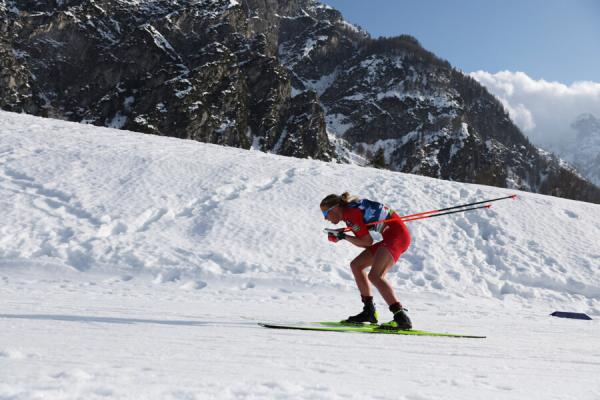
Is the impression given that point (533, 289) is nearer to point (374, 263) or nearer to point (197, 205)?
point (374, 263)

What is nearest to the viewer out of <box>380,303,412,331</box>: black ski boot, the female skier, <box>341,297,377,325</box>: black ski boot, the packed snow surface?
the packed snow surface

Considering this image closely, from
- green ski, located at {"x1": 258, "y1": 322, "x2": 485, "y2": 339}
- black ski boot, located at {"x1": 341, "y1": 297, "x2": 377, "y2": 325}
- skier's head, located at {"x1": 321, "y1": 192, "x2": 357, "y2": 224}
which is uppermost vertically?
skier's head, located at {"x1": 321, "y1": 192, "x2": 357, "y2": 224}

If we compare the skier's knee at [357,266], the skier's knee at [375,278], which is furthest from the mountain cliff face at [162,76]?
the skier's knee at [375,278]

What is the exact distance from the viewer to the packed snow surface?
3021 mm

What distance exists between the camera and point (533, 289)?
1089cm

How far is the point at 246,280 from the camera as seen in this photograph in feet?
31.4

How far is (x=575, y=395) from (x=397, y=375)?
3.61 feet

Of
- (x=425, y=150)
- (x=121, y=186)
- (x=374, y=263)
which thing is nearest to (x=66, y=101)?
(x=425, y=150)

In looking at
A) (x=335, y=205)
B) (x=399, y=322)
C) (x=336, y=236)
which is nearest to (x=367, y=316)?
(x=399, y=322)

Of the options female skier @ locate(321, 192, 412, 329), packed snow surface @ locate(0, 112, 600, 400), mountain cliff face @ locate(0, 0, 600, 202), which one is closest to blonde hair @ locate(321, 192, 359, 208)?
female skier @ locate(321, 192, 412, 329)

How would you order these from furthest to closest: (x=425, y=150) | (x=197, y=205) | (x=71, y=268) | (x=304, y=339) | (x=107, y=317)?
1. (x=425, y=150)
2. (x=197, y=205)
3. (x=71, y=268)
4. (x=107, y=317)
5. (x=304, y=339)

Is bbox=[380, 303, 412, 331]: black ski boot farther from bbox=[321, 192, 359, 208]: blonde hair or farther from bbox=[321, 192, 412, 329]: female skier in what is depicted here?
bbox=[321, 192, 359, 208]: blonde hair

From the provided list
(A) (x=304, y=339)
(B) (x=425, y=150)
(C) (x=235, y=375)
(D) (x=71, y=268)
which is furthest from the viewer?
(B) (x=425, y=150)

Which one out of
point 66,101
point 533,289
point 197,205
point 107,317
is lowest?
point 107,317
